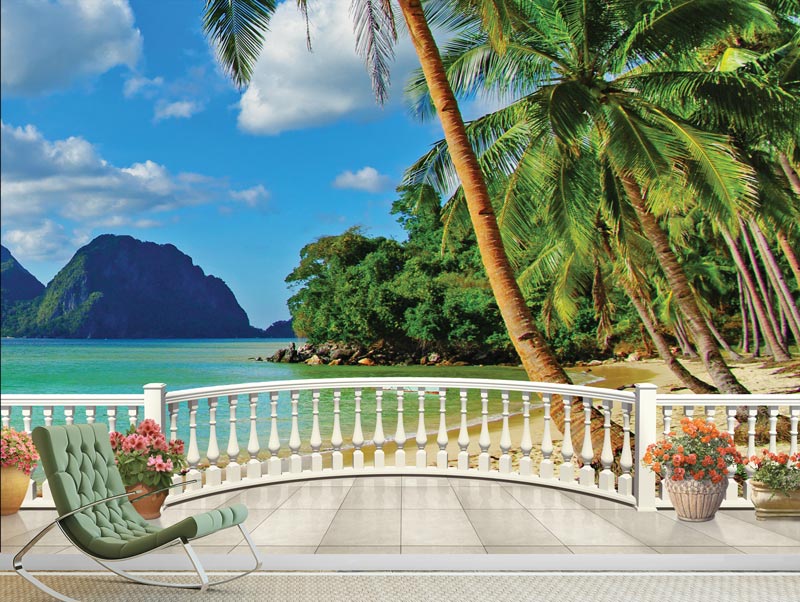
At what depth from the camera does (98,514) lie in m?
4.11

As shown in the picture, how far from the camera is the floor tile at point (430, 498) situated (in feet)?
19.1

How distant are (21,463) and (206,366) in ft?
138

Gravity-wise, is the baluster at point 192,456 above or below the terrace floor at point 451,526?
above

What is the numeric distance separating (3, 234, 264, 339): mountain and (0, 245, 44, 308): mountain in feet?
3.14

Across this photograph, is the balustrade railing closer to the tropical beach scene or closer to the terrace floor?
the tropical beach scene

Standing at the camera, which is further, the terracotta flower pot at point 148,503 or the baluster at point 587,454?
the baluster at point 587,454

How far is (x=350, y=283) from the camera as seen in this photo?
3578cm

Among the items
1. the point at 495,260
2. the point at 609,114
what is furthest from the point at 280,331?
the point at 495,260

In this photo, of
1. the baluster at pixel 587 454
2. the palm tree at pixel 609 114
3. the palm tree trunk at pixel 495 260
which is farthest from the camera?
the palm tree at pixel 609 114

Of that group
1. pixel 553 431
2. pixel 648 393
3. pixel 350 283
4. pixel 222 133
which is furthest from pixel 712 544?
pixel 222 133

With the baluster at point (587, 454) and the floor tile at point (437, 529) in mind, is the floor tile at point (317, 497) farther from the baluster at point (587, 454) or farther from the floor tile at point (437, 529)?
the baluster at point (587, 454)

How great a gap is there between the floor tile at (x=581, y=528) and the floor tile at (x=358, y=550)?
45.0 inches

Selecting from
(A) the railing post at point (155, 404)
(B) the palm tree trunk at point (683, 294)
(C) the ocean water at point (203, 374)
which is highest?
(B) the palm tree trunk at point (683, 294)

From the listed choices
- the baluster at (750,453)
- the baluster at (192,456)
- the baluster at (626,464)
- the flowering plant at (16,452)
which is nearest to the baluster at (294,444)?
the baluster at (192,456)
